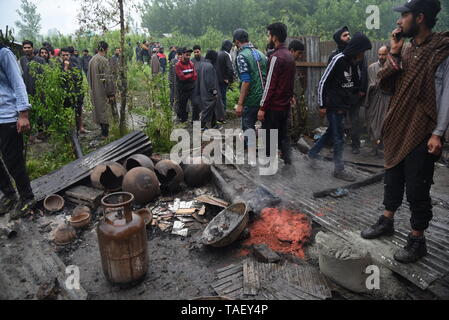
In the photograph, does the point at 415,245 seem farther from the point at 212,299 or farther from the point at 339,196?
the point at 212,299

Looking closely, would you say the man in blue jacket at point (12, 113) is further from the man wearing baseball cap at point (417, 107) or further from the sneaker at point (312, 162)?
the sneaker at point (312, 162)

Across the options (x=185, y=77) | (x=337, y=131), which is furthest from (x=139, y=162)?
(x=185, y=77)

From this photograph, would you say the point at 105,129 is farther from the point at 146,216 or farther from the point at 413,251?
the point at 413,251

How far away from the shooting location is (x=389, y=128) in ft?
10.9

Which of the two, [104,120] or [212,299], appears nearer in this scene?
[212,299]

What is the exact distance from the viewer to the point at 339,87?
523 cm

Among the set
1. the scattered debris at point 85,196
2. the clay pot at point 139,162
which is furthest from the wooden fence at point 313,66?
the scattered debris at point 85,196

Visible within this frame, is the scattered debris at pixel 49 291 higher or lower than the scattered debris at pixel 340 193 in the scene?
lower

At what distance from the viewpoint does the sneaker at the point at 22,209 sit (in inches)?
186

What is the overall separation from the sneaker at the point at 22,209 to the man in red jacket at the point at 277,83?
12.8 ft

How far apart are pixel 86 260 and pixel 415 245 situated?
12.1 ft

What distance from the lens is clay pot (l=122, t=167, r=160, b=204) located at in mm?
4992

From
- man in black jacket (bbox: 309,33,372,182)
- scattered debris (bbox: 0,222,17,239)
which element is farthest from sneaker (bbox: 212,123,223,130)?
scattered debris (bbox: 0,222,17,239)

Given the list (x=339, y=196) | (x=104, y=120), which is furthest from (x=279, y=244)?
(x=104, y=120)
